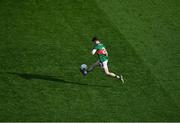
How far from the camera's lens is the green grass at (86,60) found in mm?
19469

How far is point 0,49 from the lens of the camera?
2322 cm

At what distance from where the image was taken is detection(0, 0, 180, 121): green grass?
19.5m

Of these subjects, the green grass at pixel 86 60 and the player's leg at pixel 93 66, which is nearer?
the green grass at pixel 86 60

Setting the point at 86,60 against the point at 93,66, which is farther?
the point at 86,60

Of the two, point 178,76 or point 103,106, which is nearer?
point 103,106

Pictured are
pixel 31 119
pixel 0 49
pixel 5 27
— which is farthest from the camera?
pixel 5 27

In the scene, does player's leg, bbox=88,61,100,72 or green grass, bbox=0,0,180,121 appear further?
player's leg, bbox=88,61,100,72

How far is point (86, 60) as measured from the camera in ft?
75.0

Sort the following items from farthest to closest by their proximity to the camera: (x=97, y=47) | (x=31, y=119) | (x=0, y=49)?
(x=0, y=49)
(x=97, y=47)
(x=31, y=119)

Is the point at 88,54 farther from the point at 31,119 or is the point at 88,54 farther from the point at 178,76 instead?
the point at 31,119

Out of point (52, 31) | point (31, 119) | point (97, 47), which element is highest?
point (52, 31)

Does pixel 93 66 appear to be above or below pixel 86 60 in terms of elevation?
below

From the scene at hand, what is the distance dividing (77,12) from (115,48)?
3.87 metres

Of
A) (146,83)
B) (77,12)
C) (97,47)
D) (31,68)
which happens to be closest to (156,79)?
(146,83)
